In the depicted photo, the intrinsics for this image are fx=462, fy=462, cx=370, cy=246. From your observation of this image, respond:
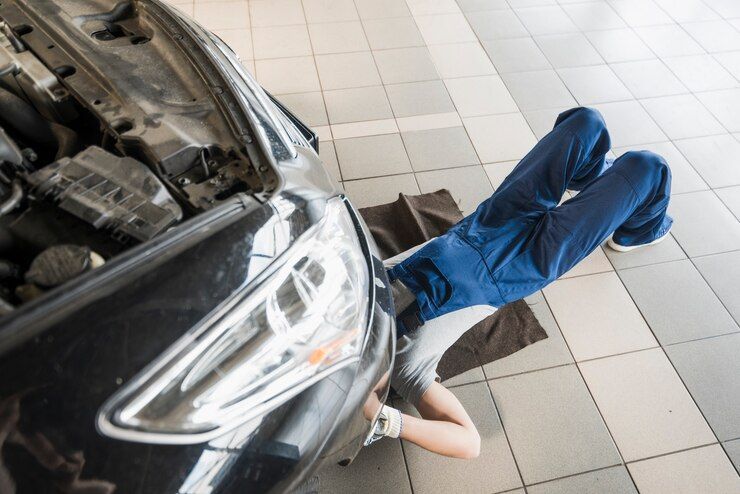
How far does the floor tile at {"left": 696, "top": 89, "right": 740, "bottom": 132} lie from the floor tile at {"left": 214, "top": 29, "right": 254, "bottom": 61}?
2.79m

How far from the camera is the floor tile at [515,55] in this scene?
9.64ft

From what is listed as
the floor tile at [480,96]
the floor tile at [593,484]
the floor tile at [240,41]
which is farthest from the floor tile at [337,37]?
the floor tile at [593,484]

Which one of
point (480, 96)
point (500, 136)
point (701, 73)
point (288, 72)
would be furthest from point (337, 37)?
point (701, 73)

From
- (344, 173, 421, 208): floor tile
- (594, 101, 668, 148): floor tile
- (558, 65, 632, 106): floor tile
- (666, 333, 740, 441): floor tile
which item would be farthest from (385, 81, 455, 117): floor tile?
(666, 333, 740, 441): floor tile

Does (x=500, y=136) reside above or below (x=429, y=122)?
below

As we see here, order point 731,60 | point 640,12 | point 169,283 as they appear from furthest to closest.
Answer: point 640,12 → point 731,60 → point 169,283

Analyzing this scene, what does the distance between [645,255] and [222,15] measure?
296 cm

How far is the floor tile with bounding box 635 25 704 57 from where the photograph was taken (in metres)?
3.11

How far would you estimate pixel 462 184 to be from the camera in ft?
7.55

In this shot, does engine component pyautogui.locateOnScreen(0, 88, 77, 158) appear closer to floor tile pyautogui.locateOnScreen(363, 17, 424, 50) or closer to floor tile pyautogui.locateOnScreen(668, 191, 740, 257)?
floor tile pyautogui.locateOnScreen(363, 17, 424, 50)

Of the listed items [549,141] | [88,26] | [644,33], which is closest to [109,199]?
[88,26]

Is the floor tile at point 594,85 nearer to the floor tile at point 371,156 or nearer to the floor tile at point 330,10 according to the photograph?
the floor tile at point 371,156

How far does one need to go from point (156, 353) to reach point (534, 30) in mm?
3333

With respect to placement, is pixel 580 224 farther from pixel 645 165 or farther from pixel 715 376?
pixel 715 376
